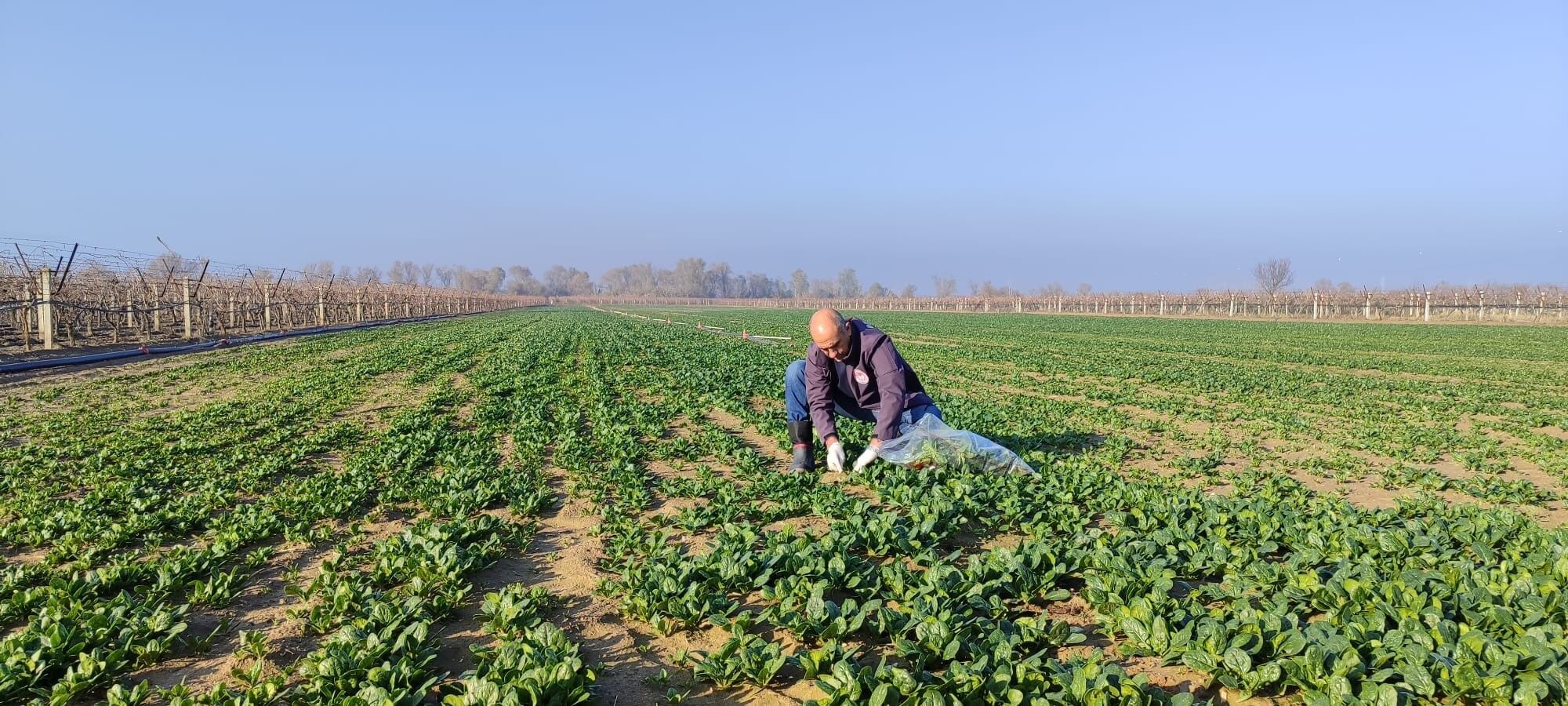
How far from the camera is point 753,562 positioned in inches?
185

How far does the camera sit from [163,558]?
4.82 metres

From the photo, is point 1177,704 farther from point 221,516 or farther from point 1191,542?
point 221,516

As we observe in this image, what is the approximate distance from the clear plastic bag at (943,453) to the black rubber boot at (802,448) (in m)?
0.73

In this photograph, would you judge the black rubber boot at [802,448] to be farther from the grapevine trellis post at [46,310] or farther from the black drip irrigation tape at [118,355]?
the grapevine trellis post at [46,310]

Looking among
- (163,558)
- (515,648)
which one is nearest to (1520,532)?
(515,648)

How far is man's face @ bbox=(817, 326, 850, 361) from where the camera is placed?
704 centimetres

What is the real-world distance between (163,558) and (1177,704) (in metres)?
5.82

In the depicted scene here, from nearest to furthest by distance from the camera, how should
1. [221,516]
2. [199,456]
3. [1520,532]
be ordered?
1. [1520,532]
2. [221,516]
3. [199,456]

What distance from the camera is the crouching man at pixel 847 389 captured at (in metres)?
7.07

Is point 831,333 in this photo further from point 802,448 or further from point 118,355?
point 118,355

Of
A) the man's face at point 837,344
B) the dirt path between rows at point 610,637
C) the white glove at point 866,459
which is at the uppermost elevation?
the man's face at point 837,344

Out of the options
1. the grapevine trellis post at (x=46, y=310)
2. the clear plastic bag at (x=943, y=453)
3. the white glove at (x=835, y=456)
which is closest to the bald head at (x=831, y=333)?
the white glove at (x=835, y=456)

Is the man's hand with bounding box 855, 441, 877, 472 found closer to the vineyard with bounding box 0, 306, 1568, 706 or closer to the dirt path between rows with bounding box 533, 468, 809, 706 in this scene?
the vineyard with bounding box 0, 306, 1568, 706

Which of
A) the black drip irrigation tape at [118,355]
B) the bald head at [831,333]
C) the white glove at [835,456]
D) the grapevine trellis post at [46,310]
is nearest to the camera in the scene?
the bald head at [831,333]
